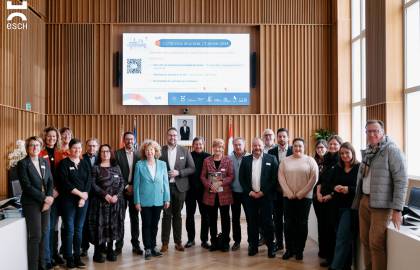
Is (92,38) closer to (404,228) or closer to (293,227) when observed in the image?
(293,227)

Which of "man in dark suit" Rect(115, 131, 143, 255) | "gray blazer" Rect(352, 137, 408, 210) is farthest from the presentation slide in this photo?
"gray blazer" Rect(352, 137, 408, 210)

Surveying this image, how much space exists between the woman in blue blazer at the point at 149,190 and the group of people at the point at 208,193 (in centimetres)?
1

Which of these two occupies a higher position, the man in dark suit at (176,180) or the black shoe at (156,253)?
the man in dark suit at (176,180)

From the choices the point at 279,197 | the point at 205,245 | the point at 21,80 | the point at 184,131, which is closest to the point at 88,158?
the point at 205,245

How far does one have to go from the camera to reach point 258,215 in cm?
566

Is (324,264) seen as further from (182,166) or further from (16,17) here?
(16,17)

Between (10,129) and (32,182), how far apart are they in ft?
13.1

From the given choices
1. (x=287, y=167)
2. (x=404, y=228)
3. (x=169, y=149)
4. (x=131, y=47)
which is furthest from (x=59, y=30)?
(x=404, y=228)

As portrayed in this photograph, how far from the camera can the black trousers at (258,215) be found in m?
5.46

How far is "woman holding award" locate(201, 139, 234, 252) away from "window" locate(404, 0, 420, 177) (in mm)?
3116

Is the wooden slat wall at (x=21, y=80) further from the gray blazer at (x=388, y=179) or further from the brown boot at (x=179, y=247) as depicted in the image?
the gray blazer at (x=388, y=179)

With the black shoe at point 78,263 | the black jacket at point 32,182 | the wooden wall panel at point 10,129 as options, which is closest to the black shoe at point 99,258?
the black shoe at point 78,263

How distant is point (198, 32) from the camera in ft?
32.6

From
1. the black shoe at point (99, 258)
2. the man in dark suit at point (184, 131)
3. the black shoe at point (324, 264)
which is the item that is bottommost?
the black shoe at point (324, 264)
